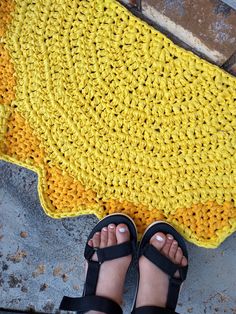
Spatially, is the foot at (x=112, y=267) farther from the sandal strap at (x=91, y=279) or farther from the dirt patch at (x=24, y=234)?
the dirt patch at (x=24, y=234)

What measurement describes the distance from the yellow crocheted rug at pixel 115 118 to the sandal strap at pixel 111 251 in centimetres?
6

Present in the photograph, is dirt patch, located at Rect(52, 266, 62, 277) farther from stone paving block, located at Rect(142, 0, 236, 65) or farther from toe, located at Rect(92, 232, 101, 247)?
stone paving block, located at Rect(142, 0, 236, 65)

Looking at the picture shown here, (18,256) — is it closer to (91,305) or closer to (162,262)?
(91,305)

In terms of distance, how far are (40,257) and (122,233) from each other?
0.74ft

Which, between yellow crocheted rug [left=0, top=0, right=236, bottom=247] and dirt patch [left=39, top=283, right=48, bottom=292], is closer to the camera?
yellow crocheted rug [left=0, top=0, right=236, bottom=247]

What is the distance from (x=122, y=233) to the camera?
0.98m

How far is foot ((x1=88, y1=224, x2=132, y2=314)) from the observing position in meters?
0.99

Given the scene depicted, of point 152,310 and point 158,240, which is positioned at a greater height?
point 158,240

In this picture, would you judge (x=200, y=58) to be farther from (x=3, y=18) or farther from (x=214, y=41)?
(x=3, y=18)

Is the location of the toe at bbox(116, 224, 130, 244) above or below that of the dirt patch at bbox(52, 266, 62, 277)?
above

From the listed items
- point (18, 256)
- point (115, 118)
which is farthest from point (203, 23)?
point (18, 256)

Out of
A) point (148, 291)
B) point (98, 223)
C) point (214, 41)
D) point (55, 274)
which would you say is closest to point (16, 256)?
point (55, 274)

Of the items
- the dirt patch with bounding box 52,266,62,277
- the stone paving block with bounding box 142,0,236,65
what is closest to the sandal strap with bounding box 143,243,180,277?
the dirt patch with bounding box 52,266,62,277

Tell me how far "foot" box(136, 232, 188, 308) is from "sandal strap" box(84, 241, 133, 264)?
4 centimetres
